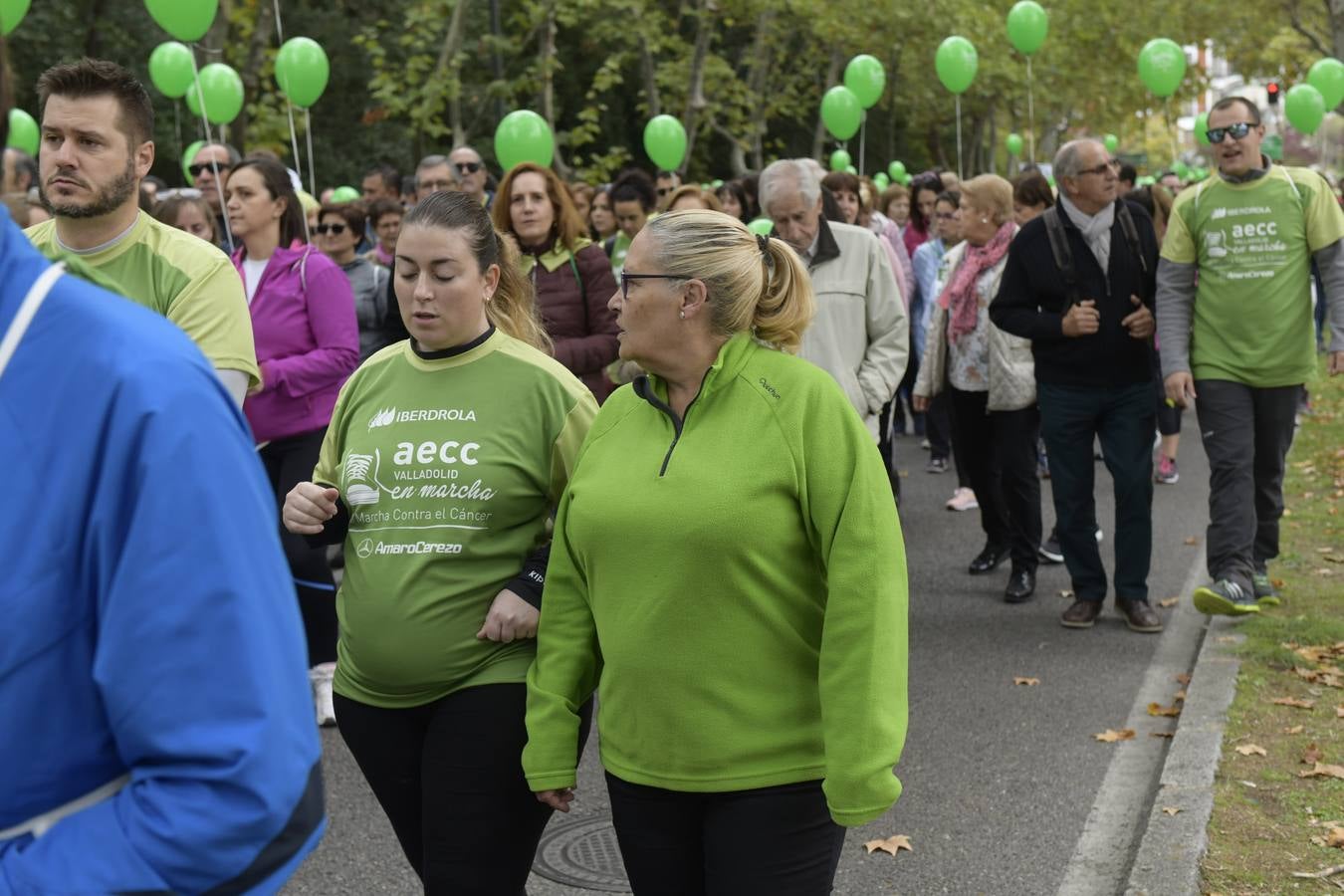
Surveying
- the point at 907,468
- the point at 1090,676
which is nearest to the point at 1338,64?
the point at 907,468

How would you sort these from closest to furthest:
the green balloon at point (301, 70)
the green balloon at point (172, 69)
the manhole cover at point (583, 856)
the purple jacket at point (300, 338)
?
the manhole cover at point (583, 856), the purple jacket at point (300, 338), the green balloon at point (301, 70), the green balloon at point (172, 69)

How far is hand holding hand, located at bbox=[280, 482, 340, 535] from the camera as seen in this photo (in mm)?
3420

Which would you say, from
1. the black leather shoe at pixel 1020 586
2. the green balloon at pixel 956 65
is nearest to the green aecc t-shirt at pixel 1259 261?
the black leather shoe at pixel 1020 586

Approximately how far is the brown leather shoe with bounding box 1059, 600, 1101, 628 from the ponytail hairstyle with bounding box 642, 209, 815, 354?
5028 millimetres

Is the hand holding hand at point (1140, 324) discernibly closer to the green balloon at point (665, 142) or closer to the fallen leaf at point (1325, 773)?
the fallen leaf at point (1325, 773)

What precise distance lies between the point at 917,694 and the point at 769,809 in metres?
4.05

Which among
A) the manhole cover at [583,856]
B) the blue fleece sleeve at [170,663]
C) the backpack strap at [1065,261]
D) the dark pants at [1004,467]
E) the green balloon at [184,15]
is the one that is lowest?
the manhole cover at [583,856]

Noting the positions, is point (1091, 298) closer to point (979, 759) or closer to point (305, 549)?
point (979, 759)

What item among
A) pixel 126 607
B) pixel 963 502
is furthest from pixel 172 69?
pixel 126 607

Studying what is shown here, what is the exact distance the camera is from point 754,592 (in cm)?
296

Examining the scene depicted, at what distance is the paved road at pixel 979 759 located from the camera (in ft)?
16.3

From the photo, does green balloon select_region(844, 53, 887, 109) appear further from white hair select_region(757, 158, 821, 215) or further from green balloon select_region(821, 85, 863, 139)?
Result: white hair select_region(757, 158, 821, 215)

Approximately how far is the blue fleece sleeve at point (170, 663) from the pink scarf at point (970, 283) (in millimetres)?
7844

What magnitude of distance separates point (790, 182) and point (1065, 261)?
174 centimetres
